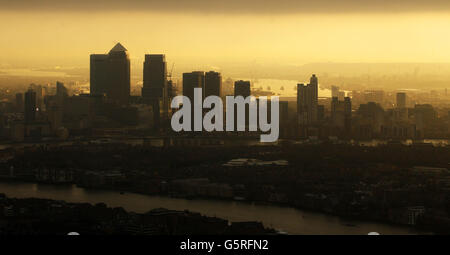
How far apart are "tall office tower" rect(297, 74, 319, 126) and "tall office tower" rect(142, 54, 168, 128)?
240 cm

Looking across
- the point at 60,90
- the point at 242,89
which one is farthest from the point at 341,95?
the point at 60,90

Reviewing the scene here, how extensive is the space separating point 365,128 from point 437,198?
7271mm

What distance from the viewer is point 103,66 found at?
58.3ft

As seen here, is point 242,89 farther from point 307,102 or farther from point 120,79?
point 120,79

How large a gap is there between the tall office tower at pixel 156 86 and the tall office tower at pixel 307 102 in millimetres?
2404

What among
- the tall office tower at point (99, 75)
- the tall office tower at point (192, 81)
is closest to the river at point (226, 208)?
the tall office tower at point (192, 81)

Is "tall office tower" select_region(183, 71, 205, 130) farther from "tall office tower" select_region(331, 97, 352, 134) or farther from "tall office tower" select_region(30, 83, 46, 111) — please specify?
"tall office tower" select_region(30, 83, 46, 111)

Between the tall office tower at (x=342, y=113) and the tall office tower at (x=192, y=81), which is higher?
the tall office tower at (x=192, y=81)

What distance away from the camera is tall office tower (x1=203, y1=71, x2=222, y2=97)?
56.4 feet

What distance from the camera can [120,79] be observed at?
18.4 metres

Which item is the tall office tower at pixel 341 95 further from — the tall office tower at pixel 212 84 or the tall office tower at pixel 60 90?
the tall office tower at pixel 60 90

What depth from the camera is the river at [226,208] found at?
24.8 ft
